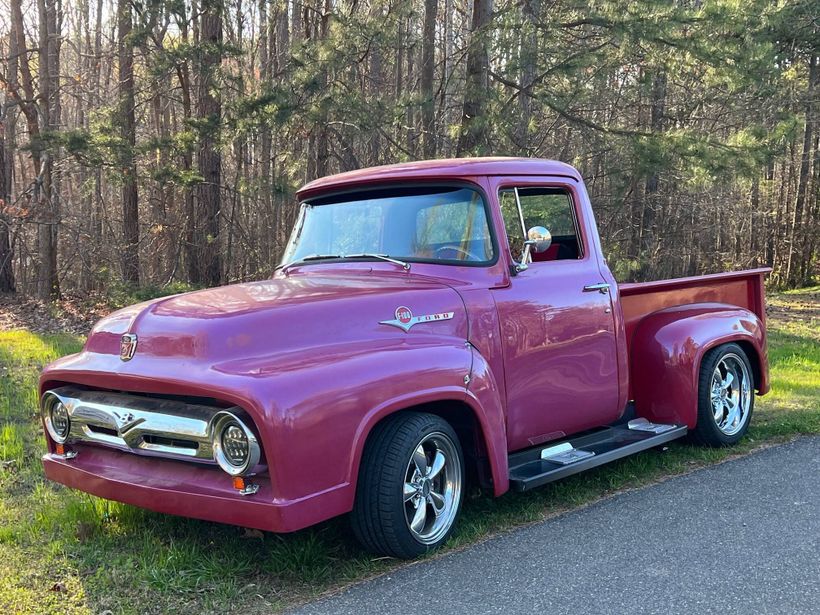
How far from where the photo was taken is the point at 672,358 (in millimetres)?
5406

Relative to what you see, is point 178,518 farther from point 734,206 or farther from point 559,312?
point 734,206

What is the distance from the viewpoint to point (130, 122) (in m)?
12.2

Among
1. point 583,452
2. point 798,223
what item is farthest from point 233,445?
point 798,223

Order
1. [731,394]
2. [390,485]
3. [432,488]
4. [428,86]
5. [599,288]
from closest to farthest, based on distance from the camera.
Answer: [390,485] → [432,488] → [599,288] → [731,394] → [428,86]

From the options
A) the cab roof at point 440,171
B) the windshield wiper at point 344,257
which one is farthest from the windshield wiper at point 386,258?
the cab roof at point 440,171

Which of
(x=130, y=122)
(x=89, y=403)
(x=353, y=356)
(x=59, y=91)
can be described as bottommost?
(x=89, y=403)

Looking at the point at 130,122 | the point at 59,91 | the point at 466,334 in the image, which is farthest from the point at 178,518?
the point at 59,91

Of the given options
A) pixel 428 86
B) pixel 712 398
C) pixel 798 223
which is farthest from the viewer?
pixel 798 223

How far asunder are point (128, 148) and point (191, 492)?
939 cm

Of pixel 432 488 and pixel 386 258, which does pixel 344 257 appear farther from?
pixel 432 488

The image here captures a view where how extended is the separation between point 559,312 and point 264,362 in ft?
6.71

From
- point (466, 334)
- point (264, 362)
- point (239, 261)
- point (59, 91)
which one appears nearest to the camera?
point (264, 362)

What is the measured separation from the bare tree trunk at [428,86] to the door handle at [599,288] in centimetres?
668

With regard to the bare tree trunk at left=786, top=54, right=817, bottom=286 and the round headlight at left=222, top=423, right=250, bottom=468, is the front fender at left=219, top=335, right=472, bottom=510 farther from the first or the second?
the bare tree trunk at left=786, top=54, right=817, bottom=286
